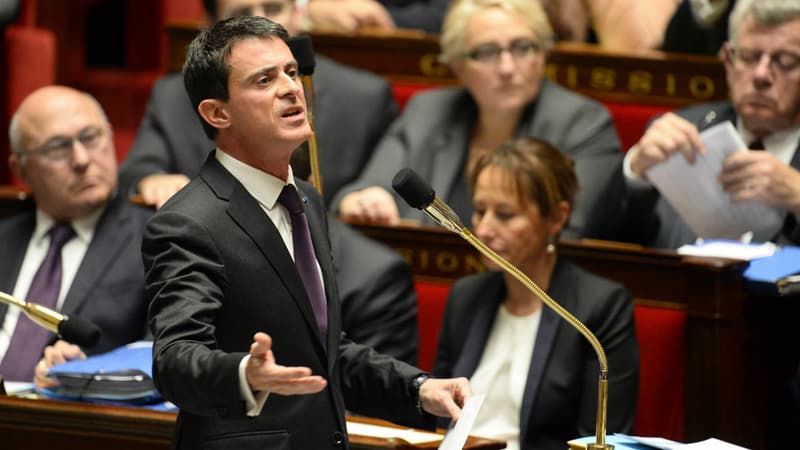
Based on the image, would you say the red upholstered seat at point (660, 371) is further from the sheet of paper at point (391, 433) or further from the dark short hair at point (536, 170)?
the sheet of paper at point (391, 433)

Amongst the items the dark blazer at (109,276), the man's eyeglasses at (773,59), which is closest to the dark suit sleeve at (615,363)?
the man's eyeglasses at (773,59)

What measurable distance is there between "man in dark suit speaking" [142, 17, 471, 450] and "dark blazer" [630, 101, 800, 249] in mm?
1209

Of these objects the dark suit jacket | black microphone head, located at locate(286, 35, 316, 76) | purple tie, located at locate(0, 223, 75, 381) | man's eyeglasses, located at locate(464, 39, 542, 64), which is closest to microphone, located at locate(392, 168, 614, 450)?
black microphone head, located at locate(286, 35, 316, 76)

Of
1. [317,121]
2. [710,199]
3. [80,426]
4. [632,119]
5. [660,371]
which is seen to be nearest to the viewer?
[80,426]

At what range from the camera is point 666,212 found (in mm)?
2762

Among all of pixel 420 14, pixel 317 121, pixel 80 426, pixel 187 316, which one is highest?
pixel 420 14

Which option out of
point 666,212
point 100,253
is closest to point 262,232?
point 100,253

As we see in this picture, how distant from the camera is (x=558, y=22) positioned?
3453mm

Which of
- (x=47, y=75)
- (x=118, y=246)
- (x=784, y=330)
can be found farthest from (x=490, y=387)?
(x=47, y=75)

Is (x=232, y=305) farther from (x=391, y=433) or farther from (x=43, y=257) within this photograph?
(x=43, y=257)

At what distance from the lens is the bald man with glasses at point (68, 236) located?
2.56 meters

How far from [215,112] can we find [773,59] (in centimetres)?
144

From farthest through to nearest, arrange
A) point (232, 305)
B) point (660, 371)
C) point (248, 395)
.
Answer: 1. point (660, 371)
2. point (232, 305)
3. point (248, 395)

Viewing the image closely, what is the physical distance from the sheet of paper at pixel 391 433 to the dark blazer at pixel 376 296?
1.40 feet
